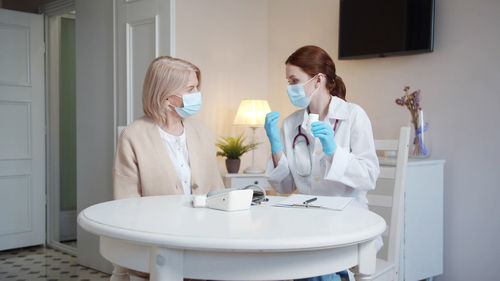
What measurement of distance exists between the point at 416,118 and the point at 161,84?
1.66 meters

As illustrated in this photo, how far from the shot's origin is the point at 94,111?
3773mm

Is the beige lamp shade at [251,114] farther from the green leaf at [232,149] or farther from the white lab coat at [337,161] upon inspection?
the white lab coat at [337,161]

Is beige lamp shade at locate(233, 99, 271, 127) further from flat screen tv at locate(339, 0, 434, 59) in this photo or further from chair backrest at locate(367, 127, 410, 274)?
chair backrest at locate(367, 127, 410, 274)

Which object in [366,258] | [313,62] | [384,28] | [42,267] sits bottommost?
[42,267]

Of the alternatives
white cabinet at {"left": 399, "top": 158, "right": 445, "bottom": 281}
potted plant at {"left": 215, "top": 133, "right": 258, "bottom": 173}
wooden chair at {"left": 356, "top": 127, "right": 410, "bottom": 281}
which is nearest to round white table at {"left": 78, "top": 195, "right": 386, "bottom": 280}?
wooden chair at {"left": 356, "top": 127, "right": 410, "bottom": 281}

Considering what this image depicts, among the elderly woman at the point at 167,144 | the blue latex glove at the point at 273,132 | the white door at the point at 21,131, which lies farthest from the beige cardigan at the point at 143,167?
the white door at the point at 21,131

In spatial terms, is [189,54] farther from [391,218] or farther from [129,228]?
[129,228]

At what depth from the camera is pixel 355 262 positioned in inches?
49.6

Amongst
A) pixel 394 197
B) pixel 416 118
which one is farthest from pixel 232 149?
pixel 394 197

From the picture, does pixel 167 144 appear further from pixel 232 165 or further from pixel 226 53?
pixel 226 53

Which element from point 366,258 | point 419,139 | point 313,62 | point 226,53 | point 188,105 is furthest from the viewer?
point 226,53

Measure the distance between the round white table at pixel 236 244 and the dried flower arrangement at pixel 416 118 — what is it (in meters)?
1.76

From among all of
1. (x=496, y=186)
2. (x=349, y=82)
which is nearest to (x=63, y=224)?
(x=349, y=82)

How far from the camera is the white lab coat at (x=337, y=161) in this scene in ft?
6.21
